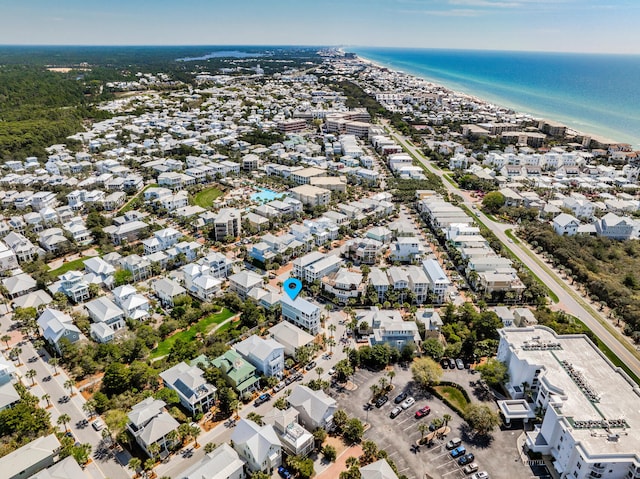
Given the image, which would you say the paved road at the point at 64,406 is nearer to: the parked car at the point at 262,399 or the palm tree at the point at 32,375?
the palm tree at the point at 32,375

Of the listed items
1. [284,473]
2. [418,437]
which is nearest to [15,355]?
[284,473]

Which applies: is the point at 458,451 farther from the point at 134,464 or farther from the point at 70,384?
the point at 70,384

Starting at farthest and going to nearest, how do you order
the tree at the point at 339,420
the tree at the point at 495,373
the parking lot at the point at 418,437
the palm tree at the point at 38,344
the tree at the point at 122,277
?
the tree at the point at 122,277, the palm tree at the point at 38,344, the tree at the point at 495,373, the tree at the point at 339,420, the parking lot at the point at 418,437

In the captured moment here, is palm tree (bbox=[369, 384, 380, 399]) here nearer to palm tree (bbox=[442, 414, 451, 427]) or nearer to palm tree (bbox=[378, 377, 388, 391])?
palm tree (bbox=[378, 377, 388, 391])

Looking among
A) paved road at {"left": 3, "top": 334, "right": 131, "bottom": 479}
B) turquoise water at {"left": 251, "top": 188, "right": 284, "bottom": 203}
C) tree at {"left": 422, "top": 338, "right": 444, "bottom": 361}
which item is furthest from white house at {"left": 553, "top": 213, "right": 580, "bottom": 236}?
paved road at {"left": 3, "top": 334, "right": 131, "bottom": 479}

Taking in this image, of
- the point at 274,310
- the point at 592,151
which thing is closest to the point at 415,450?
the point at 274,310

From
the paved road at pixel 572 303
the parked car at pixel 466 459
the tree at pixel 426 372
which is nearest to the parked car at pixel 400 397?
the tree at pixel 426 372

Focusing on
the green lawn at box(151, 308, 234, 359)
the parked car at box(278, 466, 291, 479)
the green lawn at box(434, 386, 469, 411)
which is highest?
the green lawn at box(151, 308, 234, 359)

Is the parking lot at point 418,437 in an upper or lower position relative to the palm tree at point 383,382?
lower
